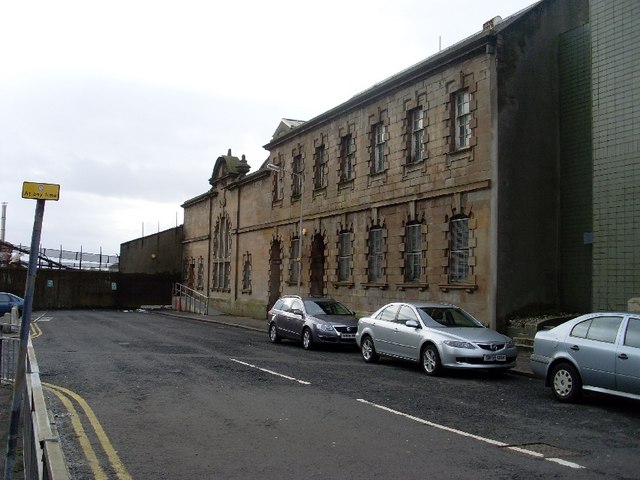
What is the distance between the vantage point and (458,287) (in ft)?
66.4

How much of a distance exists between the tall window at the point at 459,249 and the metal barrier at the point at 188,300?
24.3m

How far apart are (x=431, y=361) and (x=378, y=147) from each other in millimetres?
13532

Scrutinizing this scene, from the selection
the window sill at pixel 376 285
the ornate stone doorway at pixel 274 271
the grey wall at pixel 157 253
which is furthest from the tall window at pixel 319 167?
the grey wall at pixel 157 253

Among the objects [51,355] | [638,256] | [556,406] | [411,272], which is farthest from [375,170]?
[556,406]

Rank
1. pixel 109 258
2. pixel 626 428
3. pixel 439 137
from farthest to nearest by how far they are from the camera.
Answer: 1. pixel 109 258
2. pixel 439 137
3. pixel 626 428

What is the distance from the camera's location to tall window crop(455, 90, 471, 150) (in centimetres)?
2078

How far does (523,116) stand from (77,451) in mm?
16877

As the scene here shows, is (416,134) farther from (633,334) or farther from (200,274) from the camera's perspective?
(200,274)

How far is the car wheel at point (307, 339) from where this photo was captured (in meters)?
19.3

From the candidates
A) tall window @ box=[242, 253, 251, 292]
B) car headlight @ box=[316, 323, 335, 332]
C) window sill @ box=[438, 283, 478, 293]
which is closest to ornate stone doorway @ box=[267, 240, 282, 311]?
tall window @ box=[242, 253, 251, 292]

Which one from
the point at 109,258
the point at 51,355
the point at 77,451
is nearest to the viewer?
the point at 77,451

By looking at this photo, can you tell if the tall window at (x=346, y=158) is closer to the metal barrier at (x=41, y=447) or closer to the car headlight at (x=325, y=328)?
the car headlight at (x=325, y=328)

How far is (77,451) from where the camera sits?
23.2ft

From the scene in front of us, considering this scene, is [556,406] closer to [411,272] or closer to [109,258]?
[411,272]
